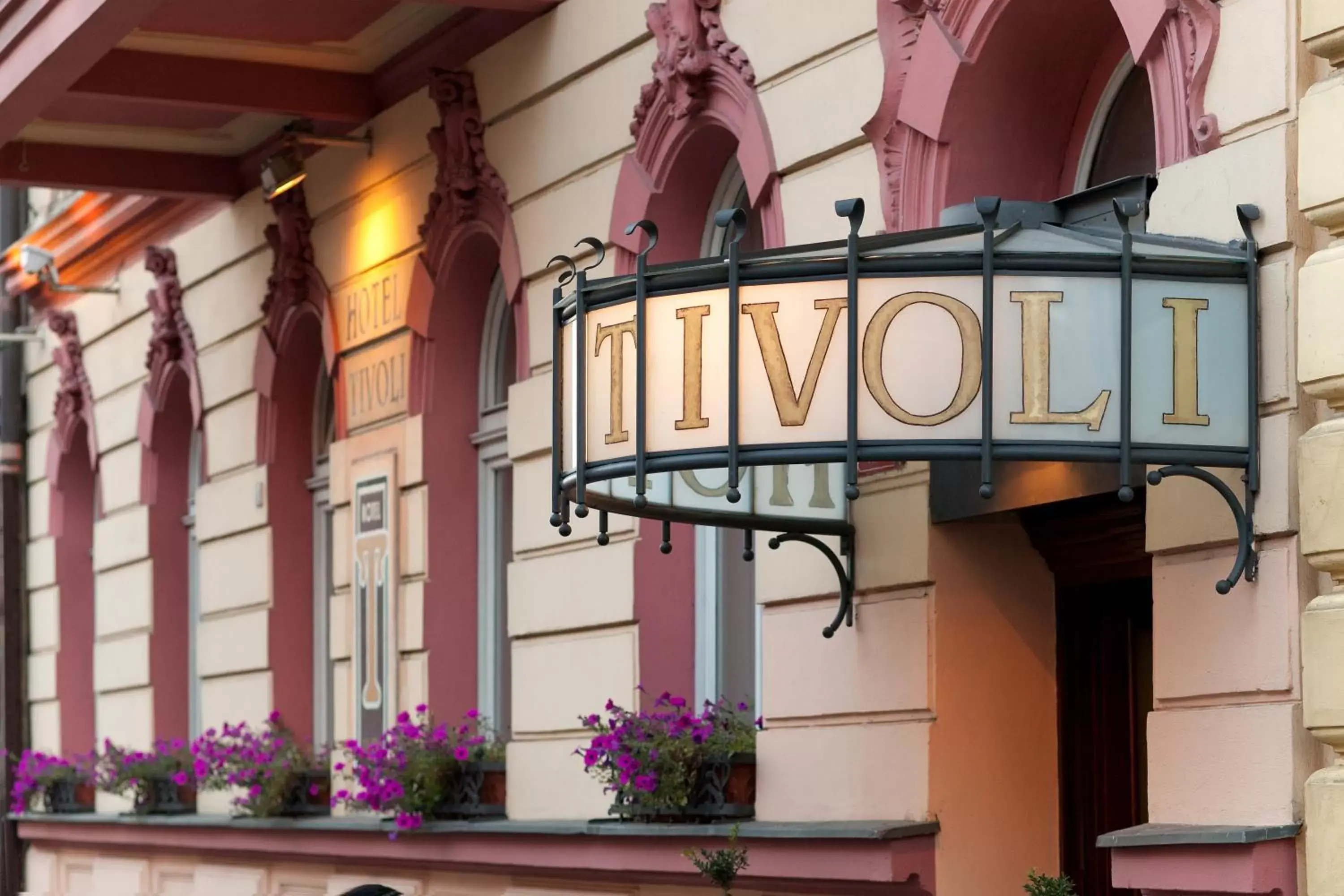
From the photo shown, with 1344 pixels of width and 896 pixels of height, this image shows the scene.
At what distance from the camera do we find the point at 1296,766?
6652 mm

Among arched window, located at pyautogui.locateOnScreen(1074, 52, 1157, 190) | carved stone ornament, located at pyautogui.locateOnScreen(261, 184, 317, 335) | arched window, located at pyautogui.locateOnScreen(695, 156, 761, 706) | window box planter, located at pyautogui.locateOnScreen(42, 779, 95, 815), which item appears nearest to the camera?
arched window, located at pyautogui.locateOnScreen(1074, 52, 1157, 190)

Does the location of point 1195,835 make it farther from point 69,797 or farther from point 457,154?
point 69,797

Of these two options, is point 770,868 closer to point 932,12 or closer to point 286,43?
point 932,12

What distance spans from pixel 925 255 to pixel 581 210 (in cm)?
427

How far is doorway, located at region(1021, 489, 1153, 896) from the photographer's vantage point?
8.40 m

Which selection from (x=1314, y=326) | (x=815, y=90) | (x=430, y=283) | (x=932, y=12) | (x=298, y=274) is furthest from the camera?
(x=298, y=274)

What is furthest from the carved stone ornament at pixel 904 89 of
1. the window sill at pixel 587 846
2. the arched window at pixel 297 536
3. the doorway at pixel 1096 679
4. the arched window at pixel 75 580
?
the arched window at pixel 75 580

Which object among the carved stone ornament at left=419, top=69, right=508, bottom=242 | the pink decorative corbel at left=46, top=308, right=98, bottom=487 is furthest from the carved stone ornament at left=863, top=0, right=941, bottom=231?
the pink decorative corbel at left=46, top=308, right=98, bottom=487

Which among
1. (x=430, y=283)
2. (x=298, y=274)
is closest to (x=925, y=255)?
(x=430, y=283)

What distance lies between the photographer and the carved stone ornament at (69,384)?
59.2ft

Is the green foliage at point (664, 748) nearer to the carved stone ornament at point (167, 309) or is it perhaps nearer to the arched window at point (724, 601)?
the arched window at point (724, 601)

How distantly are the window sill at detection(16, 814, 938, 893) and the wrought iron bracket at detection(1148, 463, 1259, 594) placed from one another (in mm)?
1831

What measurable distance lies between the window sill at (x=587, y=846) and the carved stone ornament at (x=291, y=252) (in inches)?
114

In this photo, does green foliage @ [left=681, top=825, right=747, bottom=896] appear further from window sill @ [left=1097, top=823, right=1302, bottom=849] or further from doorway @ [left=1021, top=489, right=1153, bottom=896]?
window sill @ [left=1097, top=823, right=1302, bottom=849]
